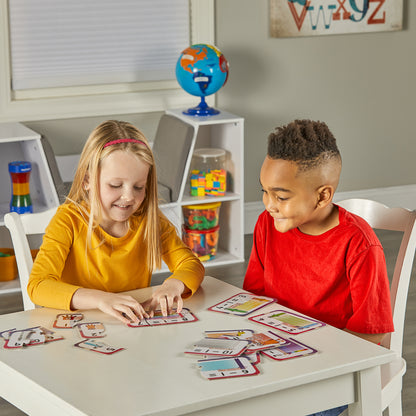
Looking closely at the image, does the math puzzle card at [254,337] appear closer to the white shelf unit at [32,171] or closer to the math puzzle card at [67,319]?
the math puzzle card at [67,319]

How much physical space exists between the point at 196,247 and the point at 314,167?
2.48 meters

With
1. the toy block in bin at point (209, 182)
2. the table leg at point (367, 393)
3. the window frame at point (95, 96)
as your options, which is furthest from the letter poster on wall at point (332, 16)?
the table leg at point (367, 393)

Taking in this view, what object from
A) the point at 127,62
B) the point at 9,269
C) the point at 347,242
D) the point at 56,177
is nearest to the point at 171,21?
the point at 127,62

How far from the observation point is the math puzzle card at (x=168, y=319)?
167cm

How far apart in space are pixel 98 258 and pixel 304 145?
0.61 meters

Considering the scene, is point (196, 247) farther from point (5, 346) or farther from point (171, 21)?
point (5, 346)

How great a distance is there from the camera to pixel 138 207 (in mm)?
2051

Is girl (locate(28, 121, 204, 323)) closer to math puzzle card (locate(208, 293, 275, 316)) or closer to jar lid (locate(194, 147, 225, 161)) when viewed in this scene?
math puzzle card (locate(208, 293, 275, 316))

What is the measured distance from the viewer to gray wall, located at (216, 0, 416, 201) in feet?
15.0

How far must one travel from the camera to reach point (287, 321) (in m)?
1.67

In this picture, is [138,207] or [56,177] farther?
[56,177]

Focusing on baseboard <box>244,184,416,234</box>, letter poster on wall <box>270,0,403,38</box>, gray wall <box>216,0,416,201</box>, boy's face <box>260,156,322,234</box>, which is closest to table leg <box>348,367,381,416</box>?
boy's face <box>260,156,322,234</box>

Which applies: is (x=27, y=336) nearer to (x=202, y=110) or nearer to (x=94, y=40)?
(x=202, y=110)

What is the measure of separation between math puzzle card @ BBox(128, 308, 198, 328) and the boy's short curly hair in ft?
1.35
